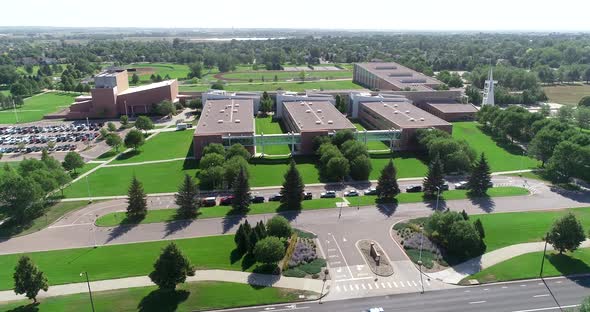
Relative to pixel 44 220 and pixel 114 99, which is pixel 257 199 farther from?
pixel 114 99

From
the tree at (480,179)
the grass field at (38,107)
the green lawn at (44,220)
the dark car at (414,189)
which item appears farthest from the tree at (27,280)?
the grass field at (38,107)

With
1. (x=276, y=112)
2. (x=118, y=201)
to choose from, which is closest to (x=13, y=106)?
(x=276, y=112)

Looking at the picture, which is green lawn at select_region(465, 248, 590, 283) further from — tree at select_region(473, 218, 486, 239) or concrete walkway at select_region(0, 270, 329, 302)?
concrete walkway at select_region(0, 270, 329, 302)

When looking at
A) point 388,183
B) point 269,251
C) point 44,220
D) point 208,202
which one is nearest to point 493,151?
point 388,183

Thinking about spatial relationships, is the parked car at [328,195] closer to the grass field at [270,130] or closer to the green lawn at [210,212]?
the green lawn at [210,212]

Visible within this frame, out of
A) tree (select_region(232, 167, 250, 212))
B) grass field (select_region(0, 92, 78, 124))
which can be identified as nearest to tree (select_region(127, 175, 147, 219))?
tree (select_region(232, 167, 250, 212))
